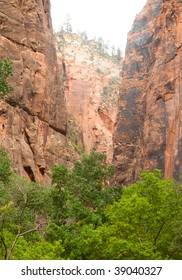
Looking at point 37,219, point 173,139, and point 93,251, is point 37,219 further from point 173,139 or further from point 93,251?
point 173,139

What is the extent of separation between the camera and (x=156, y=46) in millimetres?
51594

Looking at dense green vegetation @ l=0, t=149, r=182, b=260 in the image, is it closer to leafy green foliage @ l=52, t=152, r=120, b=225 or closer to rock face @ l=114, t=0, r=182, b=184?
leafy green foliage @ l=52, t=152, r=120, b=225

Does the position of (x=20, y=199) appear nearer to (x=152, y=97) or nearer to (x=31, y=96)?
(x=31, y=96)

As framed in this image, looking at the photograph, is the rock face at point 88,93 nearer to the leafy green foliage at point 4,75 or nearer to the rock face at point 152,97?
the rock face at point 152,97

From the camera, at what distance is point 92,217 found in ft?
99.7

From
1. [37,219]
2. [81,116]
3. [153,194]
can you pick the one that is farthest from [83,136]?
[153,194]

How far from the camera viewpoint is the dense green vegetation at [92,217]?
21641mm

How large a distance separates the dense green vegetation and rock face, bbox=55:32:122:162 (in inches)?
1228

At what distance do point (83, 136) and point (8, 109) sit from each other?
3239 centimetres

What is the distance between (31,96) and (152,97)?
37.8 feet

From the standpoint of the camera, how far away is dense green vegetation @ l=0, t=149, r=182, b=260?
852 inches

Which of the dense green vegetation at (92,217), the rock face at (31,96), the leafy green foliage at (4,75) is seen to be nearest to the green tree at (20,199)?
the dense green vegetation at (92,217)

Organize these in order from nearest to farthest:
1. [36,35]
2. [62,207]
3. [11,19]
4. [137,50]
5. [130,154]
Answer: [62,207]
[11,19]
[36,35]
[130,154]
[137,50]

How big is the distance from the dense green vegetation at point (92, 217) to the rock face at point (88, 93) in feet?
102
